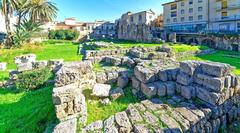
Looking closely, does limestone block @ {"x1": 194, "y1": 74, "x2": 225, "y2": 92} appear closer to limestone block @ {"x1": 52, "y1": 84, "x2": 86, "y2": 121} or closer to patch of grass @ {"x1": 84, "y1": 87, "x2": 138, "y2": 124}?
patch of grass @ {"x1": 84, "y1": 87, "x2": 138, "y2": 124}

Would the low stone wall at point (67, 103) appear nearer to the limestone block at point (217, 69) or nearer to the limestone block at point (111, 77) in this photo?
the limestone block at point (111, 77)

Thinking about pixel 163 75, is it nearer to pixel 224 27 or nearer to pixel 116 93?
pixel 116 93

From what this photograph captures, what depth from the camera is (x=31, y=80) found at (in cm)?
1168

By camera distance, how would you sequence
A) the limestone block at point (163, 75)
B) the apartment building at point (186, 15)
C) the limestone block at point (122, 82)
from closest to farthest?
the limestone block at point (163, 75) → the limestone block at point (122, 82) → the apartment building at point (186, 15)

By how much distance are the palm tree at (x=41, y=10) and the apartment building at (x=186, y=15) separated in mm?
28502

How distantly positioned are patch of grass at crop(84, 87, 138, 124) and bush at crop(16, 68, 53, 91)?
495cm

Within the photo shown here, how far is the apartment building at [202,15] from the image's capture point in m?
45.5

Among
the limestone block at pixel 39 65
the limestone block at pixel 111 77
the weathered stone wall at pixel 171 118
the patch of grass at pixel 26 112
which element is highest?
the limestone block at pixel 39 65

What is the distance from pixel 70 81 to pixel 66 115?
1145 millimetres

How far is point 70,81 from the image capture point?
6.91 m

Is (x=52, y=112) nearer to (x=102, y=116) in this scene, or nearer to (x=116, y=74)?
(x=102, y=116)

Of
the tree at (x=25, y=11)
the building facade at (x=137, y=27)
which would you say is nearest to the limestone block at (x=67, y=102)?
the tree at (x=25, y=11)

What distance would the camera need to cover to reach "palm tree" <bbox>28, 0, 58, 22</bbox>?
42881 mm

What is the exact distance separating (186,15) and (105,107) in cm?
5356
